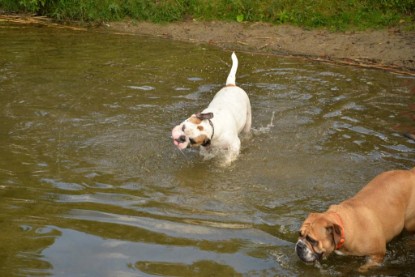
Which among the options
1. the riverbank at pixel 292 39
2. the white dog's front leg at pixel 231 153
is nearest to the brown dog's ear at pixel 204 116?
the white dog's front leg at pixel 231 153

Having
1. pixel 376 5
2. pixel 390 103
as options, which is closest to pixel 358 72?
pixel 390 103

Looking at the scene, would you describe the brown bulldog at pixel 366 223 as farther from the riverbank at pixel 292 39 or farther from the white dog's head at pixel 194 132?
the riverbank at pixel 292 39

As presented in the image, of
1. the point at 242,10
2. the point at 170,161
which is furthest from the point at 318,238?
the point at 242,10

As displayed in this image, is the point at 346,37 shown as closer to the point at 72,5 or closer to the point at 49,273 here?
the point at 72,5

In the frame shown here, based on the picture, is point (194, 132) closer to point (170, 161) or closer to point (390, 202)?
point (170, 161)

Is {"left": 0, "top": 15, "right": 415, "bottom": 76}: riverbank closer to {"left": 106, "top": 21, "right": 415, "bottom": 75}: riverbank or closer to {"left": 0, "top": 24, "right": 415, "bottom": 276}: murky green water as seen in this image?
{"left": 106, "top": 21, "right": 415, "bottom": 75}: riverbank

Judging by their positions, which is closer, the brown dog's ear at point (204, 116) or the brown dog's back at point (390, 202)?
the brown dog's back at point (390, 202)

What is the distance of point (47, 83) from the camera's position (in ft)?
35.7

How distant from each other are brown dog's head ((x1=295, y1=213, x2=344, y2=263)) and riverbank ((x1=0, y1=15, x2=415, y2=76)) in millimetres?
6798

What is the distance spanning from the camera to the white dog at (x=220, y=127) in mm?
7438

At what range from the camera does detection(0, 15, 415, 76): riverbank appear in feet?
39.9

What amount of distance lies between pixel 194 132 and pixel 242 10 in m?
7.95

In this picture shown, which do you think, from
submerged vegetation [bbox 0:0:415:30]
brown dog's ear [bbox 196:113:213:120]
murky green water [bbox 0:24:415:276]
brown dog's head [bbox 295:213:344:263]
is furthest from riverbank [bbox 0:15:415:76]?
brown dog's head [bbox 295:213:344:263]

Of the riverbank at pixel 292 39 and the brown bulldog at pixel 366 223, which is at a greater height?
the riverbank at pixel 292 39
